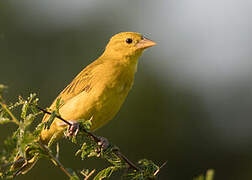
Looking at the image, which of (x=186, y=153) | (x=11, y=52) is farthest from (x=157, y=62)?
(x=11, y=52)

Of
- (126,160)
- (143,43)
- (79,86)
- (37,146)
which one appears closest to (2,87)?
(37,146)

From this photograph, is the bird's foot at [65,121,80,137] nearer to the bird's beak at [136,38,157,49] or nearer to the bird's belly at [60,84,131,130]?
the bird's belly at [60,84,131,130]

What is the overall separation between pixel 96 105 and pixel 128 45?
130 centimetres

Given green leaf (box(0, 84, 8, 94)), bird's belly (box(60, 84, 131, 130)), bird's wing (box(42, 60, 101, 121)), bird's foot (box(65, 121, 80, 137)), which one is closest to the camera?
green leaf (box(0, 84, 8, 94))

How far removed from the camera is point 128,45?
5.39 metres

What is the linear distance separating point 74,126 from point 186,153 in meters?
6.61

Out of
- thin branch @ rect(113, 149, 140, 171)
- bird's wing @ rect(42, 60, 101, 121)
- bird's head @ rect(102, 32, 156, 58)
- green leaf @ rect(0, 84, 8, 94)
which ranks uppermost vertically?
green leaf @ rect(0, 84, 8, 94)

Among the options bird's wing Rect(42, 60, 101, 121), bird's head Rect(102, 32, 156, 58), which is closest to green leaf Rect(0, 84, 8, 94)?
bird's wing Rect(42, 60, 101, 121)

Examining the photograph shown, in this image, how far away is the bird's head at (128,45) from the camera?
17.3 feet

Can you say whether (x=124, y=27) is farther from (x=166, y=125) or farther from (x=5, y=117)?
(x=5, y=117)

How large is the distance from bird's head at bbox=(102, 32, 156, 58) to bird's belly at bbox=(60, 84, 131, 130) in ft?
2.89

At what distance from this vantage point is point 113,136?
27.3 feet

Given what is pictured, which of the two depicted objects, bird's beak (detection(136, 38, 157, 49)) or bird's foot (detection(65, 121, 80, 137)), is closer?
bird's foot (detection(65, 121, 80, 137))

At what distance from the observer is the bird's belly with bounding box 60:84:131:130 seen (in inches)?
171
